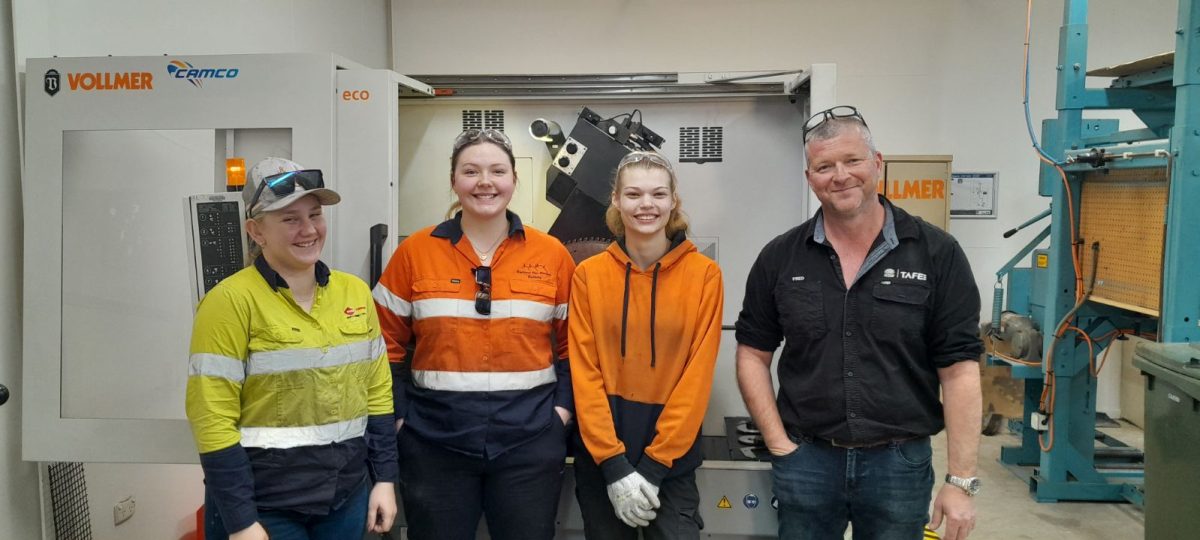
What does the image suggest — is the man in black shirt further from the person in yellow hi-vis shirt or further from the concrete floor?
the concrete floor

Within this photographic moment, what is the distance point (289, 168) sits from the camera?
5.26 feet

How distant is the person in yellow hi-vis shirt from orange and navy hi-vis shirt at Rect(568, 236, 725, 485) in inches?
20.8

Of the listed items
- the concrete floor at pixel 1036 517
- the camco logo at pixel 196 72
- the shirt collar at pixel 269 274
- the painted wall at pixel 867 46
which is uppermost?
the painted wall at pixel 867 46

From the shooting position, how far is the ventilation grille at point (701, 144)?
2910mm

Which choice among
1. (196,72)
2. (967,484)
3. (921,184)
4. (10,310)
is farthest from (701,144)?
(921,184)

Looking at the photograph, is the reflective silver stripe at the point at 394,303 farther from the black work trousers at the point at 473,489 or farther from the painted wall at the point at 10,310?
the painted wall at the point at 10,310

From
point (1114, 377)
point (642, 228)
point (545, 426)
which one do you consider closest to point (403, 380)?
point (545, 426)

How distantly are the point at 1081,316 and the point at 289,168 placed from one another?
374cm

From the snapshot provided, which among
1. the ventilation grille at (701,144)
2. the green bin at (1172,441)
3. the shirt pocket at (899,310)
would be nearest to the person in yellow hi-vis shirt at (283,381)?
the shirt pocket at (899,310)

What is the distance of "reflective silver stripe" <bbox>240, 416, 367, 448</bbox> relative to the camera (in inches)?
58.6

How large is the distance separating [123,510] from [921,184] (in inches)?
176

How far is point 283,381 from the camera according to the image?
4.88 ft

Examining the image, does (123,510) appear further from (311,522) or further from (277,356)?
(277,356)

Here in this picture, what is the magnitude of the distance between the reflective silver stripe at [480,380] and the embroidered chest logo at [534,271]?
0.24 m
